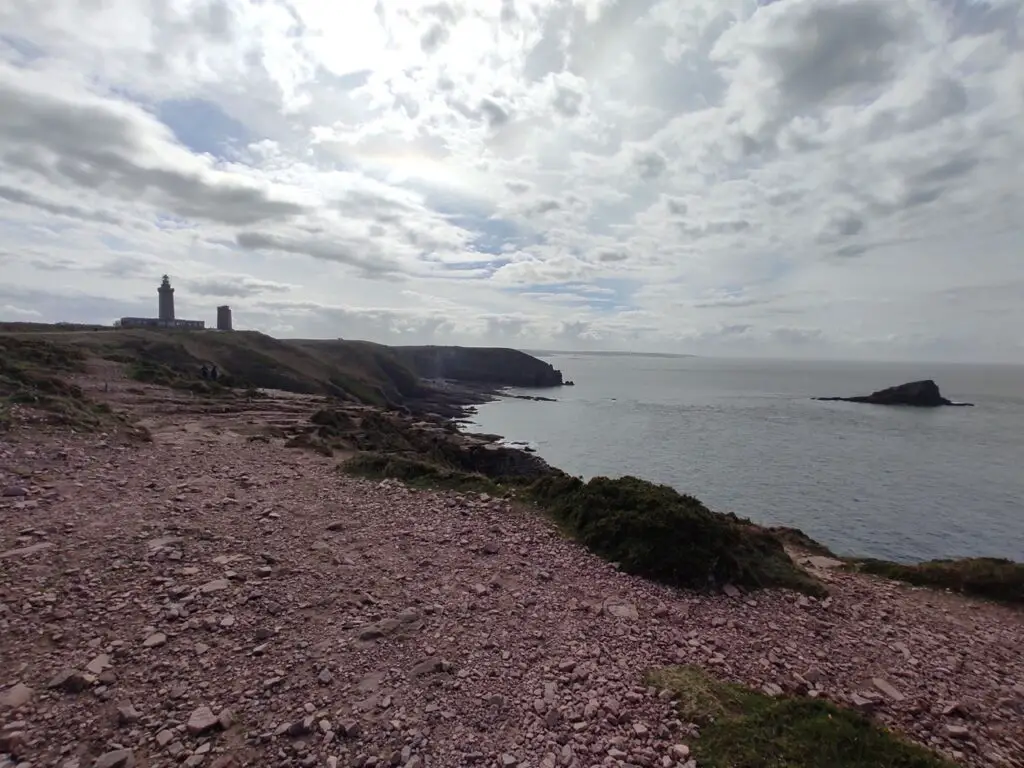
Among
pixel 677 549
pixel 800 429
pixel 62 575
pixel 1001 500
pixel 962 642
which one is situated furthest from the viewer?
pixel 800 429

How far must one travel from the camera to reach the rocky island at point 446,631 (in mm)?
5383

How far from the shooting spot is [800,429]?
210 ft

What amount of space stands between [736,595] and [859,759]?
160 inches

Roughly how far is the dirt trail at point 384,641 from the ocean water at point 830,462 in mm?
18653

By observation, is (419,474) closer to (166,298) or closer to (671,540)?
(671,540)

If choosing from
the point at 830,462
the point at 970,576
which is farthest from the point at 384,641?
the point at 830,462

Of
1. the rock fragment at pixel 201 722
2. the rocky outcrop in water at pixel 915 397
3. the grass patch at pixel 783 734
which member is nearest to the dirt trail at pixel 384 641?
the rock fragment at pixel 201 722

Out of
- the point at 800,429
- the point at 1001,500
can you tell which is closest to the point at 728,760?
the point at 1001,500

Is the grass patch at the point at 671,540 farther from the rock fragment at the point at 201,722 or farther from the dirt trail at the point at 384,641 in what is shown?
the rock fragment at the point at 201,722

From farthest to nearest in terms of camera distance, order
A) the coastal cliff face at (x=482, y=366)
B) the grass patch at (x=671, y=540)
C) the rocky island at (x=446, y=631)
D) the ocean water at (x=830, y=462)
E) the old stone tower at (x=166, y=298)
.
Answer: the coastal cliff face at (x=482, y=366), the old stone tower at (x=166, y=298), the ocean water at (x=830, y=462), the grass patch at (x=671, y=540), the rocky island at (x=446, y=631)

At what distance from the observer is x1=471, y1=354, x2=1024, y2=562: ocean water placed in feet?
91.1

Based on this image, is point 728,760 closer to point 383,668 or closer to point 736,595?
point 383,668

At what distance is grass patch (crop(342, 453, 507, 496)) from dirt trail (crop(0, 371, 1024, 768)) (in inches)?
65.3

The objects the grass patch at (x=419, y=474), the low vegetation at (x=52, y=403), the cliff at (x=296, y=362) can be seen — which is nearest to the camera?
the grass patch at (x=419, y=474)
